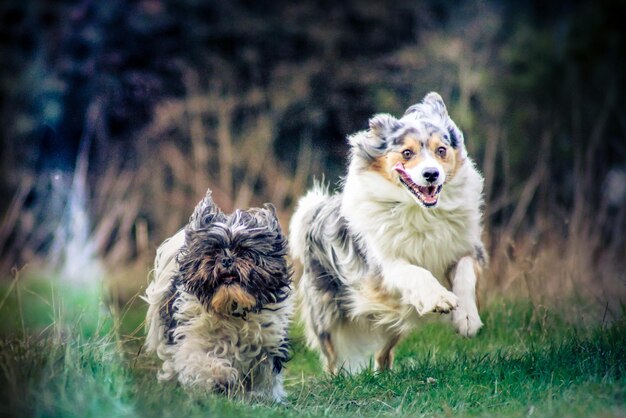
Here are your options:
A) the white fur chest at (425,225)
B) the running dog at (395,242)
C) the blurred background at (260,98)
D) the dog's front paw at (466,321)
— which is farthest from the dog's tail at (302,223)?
the blurred background at (260,98)

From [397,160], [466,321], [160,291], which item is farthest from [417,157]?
[160,291]

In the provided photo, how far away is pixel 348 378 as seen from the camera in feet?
18.6

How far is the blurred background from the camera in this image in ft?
35.7

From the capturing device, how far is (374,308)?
612 cm

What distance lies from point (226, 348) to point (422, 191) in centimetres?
160

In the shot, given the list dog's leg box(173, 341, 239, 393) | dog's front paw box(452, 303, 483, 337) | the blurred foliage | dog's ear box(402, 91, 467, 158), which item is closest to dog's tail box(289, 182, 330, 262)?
dog's ear box(402, 91, 467, 158)

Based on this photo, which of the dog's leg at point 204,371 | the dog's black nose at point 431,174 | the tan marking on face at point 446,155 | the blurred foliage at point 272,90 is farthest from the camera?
the blurred foliage at point 272,90

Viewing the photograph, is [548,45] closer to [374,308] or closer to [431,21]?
[431,21]

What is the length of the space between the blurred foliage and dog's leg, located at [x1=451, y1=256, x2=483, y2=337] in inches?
167

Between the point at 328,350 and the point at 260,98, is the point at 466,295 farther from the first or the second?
the point at 260,98

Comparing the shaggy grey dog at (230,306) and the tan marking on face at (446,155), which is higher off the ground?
the tan marking on face at (446,155)

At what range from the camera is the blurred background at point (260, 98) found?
10891mm

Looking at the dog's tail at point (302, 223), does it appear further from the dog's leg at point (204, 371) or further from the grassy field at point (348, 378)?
the dog's leg at point (204, 371)

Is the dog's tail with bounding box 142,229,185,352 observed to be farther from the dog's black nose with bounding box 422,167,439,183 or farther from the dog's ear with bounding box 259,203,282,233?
the dog's black nose with bounding box 422,167,439,183
